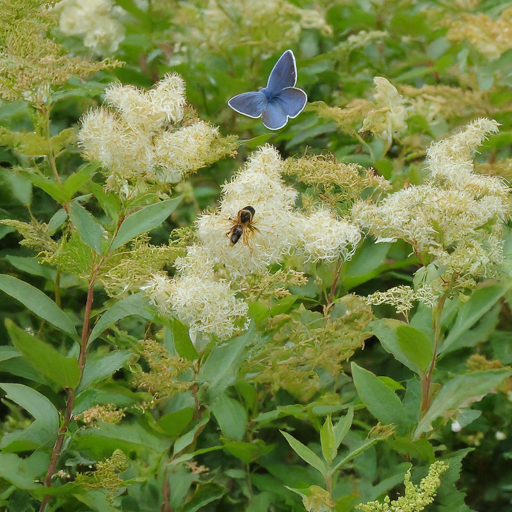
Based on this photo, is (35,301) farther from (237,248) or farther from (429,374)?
(429,374)

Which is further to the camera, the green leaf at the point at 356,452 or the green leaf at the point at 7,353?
the green leaf at the point at 7,353

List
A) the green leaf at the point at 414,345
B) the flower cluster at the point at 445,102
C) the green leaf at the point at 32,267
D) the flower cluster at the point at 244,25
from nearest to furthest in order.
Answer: the green leaf at the point at 414,345 < the green leaf at the point at 32,267 < the flower cluster at the point at 445,102 < the flower cluster at the point at 244,25

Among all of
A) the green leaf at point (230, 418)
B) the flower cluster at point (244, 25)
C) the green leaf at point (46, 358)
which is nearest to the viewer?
the green leaf at point (46, 358)

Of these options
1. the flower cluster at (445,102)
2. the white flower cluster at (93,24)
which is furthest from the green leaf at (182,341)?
the white flower cluster at (93,24)

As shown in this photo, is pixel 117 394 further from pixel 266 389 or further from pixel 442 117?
pixel 442 117

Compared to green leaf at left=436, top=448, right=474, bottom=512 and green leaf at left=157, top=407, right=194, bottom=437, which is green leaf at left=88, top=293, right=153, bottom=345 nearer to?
green leaf at left=157, top=407, right=194, bottom=437

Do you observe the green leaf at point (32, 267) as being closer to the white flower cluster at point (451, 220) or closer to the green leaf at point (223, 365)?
the green leaf at point (223, 365)

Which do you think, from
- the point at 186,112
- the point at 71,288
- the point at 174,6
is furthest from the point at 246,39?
the point at 71,288
